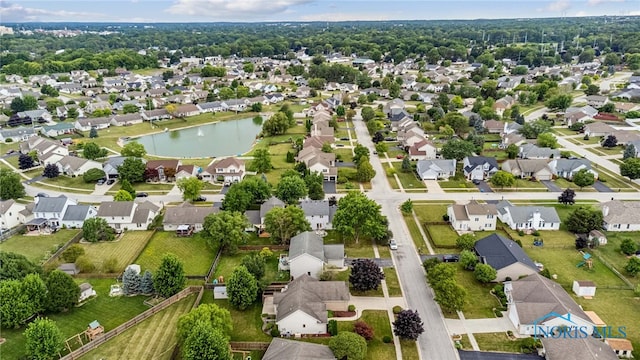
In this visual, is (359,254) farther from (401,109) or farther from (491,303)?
(401,109)

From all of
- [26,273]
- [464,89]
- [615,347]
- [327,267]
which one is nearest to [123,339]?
[26,273]

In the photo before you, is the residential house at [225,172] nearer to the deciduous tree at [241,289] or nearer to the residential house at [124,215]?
the residential house at [124,215]

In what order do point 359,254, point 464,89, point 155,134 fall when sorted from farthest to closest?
1. point 464,89
2. point 155,134
3. point 359,254

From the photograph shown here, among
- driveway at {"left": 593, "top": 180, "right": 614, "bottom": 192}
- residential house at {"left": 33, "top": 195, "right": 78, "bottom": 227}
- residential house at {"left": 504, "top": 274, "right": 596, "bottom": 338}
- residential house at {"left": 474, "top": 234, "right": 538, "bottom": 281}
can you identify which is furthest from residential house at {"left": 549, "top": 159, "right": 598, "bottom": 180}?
residential house at {"left": 33, "top": 195, "right": 78, "bottom": 227}

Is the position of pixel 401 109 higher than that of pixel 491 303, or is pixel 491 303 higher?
pixel 401 109

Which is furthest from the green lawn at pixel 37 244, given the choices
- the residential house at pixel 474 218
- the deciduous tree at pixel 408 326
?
the residential house at pixel 474 218

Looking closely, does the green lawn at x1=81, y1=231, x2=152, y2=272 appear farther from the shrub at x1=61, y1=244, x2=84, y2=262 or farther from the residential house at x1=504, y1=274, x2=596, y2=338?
the residential house at x1=504, y1=274, x2=596, y2=338
